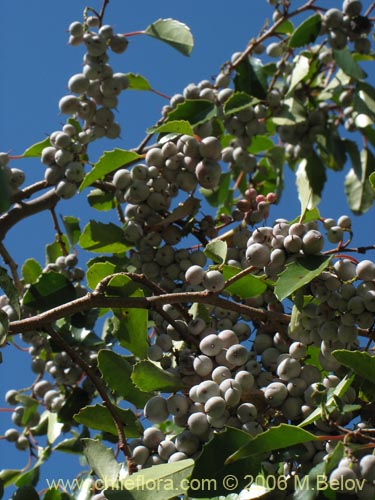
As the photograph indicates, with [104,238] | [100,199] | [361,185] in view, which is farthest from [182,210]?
[361,185]

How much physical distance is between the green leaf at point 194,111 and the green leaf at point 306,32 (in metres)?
0.42

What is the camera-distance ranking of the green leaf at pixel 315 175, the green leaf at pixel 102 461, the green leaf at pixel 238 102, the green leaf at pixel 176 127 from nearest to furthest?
the green leaf at pixel 102 461
the green leaf at pixel 176 127
the green leaf at pixel 238 102
the green leaf at pixel 315 175

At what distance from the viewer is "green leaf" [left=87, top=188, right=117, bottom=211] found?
2.45m

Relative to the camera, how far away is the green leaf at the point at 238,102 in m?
2.40

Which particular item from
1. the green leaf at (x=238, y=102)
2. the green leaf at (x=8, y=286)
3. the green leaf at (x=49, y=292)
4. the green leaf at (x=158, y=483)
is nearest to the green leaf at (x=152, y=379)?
the green leaf at (x=158, y=483)

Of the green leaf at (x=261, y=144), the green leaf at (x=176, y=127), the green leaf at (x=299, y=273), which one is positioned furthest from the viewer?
the green leaf at (x=261, y=144)

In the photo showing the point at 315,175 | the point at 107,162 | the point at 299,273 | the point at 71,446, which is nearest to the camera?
the point at 299,273

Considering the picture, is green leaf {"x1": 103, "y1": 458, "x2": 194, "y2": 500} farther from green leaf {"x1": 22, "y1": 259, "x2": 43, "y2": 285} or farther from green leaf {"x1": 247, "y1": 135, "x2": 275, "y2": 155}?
green leaf {"x1": 247, "y1": 135, "x2": 275, "y2": 155}

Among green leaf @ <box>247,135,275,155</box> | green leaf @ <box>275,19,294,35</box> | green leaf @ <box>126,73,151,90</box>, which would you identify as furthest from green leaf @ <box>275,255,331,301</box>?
green leaf @ <box>275,19,294,35</box>

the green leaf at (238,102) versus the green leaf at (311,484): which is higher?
the green leaf at (238,102)

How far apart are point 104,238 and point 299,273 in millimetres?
824

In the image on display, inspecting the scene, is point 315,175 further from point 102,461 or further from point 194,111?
point 102,461

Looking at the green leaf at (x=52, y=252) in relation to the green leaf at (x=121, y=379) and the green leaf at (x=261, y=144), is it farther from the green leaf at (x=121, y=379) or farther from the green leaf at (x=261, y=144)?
the green leaf at (x=121, y=379)

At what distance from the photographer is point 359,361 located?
150cm
